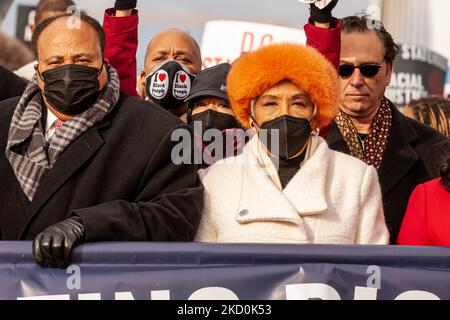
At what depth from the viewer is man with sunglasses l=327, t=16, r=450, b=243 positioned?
22.0ft

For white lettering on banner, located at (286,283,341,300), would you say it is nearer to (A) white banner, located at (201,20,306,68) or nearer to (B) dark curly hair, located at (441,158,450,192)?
(B) dark curly hair, located at (441,158,450,192)

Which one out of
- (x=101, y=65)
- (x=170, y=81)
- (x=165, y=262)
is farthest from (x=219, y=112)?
(x=165, y=262)

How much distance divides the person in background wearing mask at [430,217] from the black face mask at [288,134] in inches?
25.6

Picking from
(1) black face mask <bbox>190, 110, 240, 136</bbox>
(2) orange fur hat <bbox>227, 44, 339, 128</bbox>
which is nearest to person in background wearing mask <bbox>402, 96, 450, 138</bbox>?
(1) black face mask <bbox>190, 110, 240, 136</bbox>

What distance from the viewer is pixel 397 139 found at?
270 inches

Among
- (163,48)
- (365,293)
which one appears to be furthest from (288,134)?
(163,48)

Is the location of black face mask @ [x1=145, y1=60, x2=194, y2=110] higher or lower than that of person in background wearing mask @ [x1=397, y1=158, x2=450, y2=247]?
higher

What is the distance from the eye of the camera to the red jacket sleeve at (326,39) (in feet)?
21.1

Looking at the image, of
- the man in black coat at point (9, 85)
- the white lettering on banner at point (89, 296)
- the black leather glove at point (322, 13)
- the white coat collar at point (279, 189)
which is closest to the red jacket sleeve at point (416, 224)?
the white coat collar at point (279, 189)

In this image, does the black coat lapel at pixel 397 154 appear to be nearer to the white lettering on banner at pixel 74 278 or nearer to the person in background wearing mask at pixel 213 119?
the person in background wearing mask at pixel 213 119

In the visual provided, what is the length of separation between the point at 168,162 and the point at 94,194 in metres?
0.37

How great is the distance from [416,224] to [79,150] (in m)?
1.64

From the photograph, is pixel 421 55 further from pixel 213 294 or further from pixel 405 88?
pixel 213 294

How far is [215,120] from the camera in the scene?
6.57 meters
